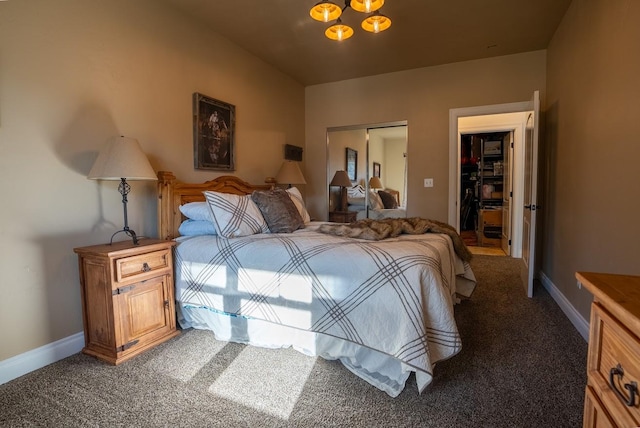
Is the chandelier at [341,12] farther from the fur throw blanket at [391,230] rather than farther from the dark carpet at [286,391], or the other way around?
the dark carpet at [286,391]

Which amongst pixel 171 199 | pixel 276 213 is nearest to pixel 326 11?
pixel 276 213

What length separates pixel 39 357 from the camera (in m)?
1.92

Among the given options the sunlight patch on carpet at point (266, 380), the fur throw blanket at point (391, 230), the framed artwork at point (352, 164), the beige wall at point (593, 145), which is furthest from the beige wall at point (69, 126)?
the beige wall at point (593, 145)

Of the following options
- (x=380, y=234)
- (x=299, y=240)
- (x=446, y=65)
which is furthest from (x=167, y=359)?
(x=446, y=65)

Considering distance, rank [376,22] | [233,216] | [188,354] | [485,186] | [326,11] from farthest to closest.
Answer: [485,186] < [233,216] < [376,22] < [326,11] < [188,354]

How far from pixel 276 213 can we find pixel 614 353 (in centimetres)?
233

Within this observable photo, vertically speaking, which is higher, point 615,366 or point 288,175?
point 288,175

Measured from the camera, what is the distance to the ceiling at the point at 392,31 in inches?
109

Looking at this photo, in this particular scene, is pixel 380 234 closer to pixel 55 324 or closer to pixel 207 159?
pixel 207 159

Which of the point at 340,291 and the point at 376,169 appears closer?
the point at 340,291

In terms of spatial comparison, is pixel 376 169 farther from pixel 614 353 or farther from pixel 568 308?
pixel 614 353

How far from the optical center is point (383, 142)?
187 inches

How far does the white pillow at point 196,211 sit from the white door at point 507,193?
467 cm

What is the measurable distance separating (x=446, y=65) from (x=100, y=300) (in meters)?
4.42
